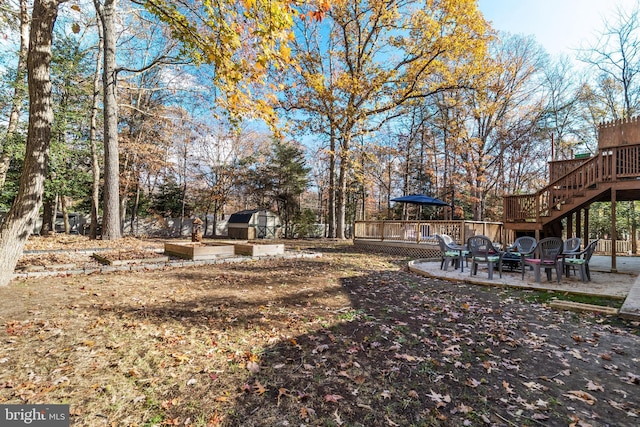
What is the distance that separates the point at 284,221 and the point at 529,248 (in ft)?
67.7

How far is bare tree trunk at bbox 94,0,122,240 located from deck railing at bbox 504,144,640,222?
47.3 ft

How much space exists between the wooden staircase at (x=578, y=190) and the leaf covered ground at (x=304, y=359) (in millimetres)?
6075

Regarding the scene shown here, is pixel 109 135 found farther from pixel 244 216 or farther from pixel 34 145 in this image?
pixel 244 216

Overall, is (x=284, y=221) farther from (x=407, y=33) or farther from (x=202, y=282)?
(x=202, y=282)

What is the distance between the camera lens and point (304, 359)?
111 inches

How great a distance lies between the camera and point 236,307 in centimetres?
421

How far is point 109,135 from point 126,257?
16.2ft

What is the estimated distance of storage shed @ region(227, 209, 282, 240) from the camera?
20.8 meters

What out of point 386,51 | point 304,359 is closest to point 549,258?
point 304,359

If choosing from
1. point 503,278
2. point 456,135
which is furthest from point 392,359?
point 456,135

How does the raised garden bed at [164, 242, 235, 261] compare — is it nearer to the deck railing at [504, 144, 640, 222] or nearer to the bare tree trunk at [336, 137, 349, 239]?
the bare tree trunk at [336, 137, 349, 239]

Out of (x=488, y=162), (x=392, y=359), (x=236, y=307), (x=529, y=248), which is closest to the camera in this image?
(x=392, y=359)

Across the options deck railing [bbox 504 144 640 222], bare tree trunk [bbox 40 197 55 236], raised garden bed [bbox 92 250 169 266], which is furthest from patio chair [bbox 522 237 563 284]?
bare tree trunk [bbox 40 197 55 236]

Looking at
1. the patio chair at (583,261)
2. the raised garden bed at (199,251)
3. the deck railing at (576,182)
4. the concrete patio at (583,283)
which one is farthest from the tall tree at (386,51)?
the patio chair at (583,261)
